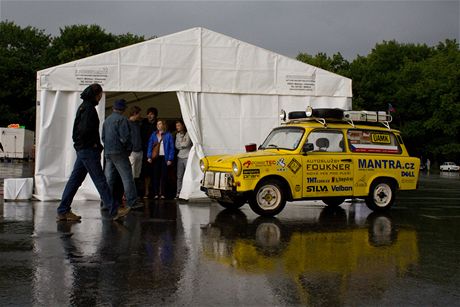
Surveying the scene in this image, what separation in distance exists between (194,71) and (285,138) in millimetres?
3048

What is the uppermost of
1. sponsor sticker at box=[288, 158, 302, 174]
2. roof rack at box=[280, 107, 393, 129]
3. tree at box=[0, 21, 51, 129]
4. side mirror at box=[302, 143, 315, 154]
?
tree at box=[0, 21, 51, 129]

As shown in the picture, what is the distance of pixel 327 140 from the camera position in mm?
10508

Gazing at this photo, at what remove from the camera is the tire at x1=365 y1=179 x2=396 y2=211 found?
10.8m

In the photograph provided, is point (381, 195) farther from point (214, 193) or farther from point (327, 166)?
point (214, 193)

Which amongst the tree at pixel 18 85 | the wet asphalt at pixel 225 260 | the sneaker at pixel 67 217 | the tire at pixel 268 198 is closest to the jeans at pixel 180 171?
the wet asphalt at pixel 225 260

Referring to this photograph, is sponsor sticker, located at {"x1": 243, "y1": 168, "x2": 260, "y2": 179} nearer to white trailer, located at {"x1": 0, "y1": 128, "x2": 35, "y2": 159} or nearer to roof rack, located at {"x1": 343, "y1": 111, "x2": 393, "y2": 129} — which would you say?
roof rack, located at {"x1": 343, "y1": 111, "x2": 393, "y2": 129}

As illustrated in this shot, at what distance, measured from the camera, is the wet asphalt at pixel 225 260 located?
4676 mm

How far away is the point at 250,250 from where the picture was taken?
666cm

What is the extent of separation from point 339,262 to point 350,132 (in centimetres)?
513

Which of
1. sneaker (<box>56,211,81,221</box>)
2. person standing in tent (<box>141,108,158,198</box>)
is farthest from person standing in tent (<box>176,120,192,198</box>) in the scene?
sneaker (<box>56,211,81,221</box>)

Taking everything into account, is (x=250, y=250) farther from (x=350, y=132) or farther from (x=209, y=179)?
(x=350, y=132)

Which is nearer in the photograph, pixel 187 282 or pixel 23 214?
pixel 187 282

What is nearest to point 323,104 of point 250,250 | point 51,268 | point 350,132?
point 350,132

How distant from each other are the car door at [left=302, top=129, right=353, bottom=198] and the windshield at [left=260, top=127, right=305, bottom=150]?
9.8 inches
